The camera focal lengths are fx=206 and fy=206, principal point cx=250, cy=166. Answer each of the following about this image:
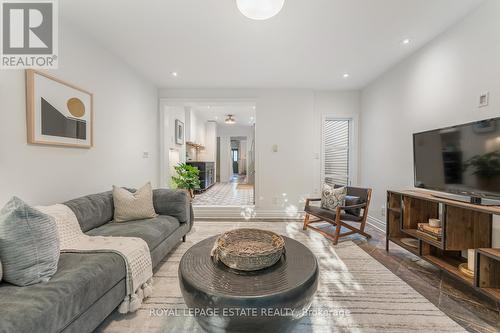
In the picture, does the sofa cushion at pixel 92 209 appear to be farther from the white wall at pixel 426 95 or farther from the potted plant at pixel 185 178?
the white wall at pixel 426 95

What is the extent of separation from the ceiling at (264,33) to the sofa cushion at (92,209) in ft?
6.27

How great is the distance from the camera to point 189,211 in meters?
2.94

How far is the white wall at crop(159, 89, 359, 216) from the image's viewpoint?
4215 millimetres

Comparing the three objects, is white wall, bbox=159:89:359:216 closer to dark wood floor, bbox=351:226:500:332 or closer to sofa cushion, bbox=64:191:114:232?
dark wood floor, bbox=351:226:500:332

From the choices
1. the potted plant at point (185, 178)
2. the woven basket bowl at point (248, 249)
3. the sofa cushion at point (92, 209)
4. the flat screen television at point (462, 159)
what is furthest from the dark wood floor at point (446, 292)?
the potted plant at point (185, 178)

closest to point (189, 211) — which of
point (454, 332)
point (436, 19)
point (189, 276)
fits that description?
point (189, 276)

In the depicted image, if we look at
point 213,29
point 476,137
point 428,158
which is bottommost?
point 428,158

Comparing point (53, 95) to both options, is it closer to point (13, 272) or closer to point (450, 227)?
point (13, 272)

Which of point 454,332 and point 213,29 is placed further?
point 213,29

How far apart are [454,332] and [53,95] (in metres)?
3.86

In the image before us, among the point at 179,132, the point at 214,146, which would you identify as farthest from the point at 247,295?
the point at 214,146

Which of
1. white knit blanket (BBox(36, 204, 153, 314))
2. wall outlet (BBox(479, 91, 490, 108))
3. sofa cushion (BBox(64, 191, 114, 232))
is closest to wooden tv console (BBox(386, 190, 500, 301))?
wall outlet (BBox(479, 91, 490, 108))

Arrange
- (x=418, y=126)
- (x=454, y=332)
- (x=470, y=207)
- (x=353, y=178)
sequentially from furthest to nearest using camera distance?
(x=353, y=178) → (x=418, y=126) → (x=470, y=207) → (x=454, y=332)

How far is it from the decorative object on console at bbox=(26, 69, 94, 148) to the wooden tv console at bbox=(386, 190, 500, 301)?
377 centimetres
